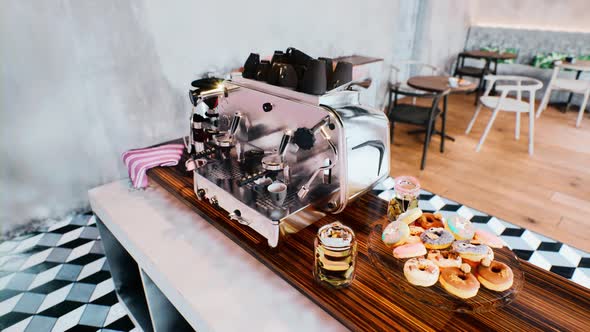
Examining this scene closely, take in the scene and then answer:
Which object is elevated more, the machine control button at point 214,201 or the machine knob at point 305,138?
the machine knob at point 305,138

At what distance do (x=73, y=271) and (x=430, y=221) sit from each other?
2.11 metres

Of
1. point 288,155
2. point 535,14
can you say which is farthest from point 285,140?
point 535,14

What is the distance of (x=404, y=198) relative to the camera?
1226mm

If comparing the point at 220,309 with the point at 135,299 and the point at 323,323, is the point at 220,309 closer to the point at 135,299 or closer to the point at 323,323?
the point at 323,323

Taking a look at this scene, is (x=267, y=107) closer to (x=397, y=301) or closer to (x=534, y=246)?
(x=397, y=301)

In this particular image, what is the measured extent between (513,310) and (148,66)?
8.91 feet

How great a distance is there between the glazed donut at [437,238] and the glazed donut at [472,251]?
0.02 m

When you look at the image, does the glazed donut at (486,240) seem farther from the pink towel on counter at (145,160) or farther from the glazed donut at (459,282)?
the pink towel on counter at (145,160)

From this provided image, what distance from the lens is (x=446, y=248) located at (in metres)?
1.01

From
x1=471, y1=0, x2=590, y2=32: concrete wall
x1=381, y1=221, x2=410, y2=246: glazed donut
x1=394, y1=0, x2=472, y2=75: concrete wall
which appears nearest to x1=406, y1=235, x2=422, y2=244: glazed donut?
x1=381, y1=221, x2=410, y2=246: glazed donut

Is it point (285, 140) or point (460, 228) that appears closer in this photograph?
point (460, 228)

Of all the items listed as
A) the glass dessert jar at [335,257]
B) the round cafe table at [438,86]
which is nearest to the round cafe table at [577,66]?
the round cafe table at [438,86]

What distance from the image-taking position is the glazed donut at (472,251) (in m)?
0.95

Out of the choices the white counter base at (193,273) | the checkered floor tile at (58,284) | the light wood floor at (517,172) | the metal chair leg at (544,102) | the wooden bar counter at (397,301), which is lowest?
the light wood floor at (517,172)
